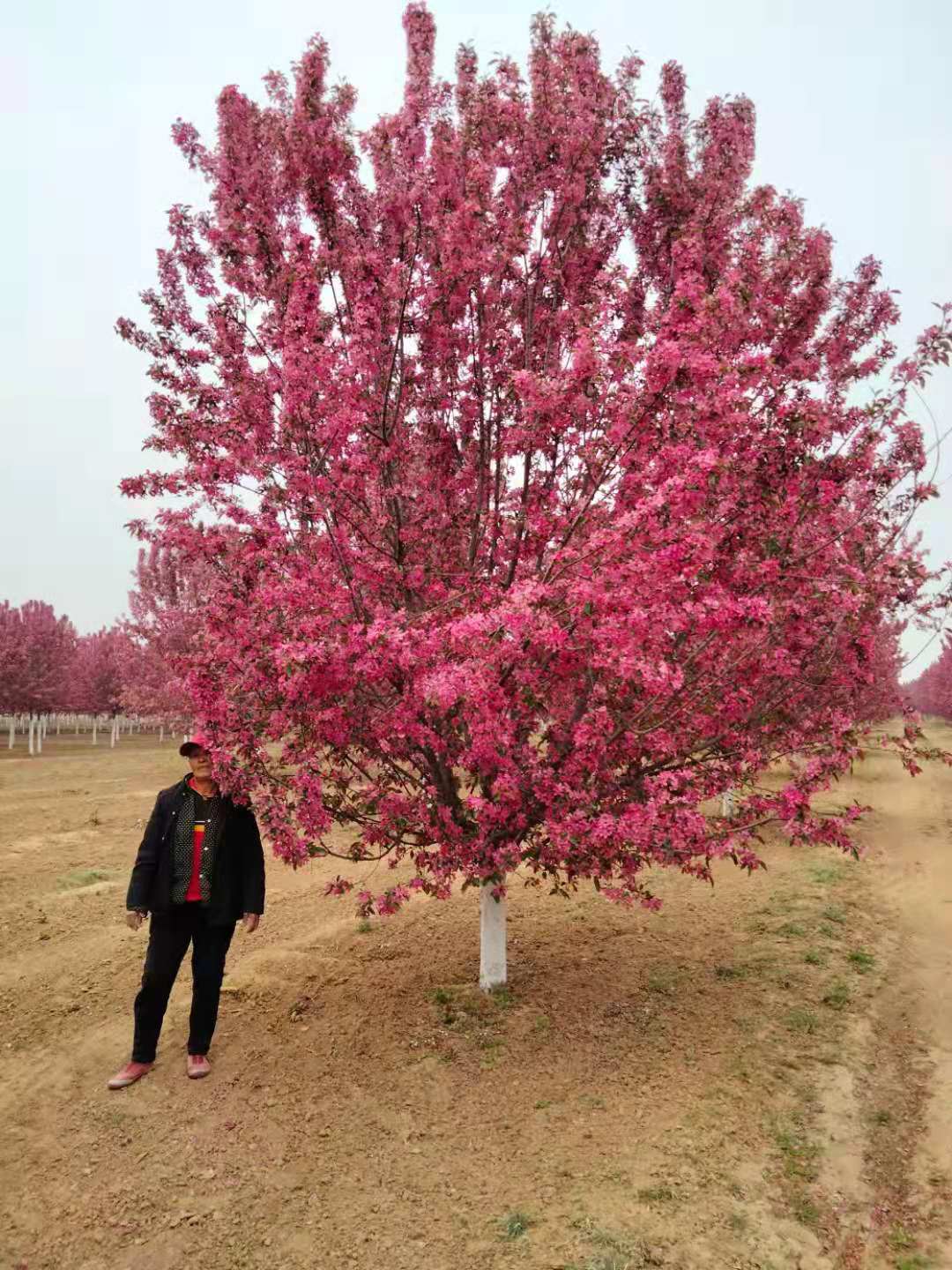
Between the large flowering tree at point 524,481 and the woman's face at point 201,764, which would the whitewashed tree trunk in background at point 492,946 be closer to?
the large flowering tree at point 524,481

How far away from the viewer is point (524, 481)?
5559 millimetres

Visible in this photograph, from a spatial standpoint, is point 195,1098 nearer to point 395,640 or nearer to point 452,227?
point 395,640

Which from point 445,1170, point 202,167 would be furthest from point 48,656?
point 445,1170

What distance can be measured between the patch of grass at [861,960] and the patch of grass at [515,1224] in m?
4.68

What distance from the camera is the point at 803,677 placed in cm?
512

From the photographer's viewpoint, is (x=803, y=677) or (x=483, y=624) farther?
(x=803, y=677)

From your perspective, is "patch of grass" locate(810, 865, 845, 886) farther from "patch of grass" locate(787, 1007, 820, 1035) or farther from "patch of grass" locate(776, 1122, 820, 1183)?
"patch of grass" locate(776, 1122, 820, 1183)

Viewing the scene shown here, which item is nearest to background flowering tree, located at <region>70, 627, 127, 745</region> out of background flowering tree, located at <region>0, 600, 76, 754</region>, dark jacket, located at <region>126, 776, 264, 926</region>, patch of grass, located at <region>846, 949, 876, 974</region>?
background flowering tree, located at <region>0, 600, 76, 754</region>

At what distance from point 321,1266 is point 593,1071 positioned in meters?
2.19

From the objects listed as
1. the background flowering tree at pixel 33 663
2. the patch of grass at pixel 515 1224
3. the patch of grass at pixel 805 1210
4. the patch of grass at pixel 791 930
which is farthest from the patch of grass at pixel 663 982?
the background flowering tree at pixel 33 663

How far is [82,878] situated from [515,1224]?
28.6ft

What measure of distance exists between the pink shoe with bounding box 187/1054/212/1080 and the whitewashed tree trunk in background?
7.17ft

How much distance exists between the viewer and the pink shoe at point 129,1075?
4934mm

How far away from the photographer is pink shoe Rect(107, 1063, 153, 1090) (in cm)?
493
